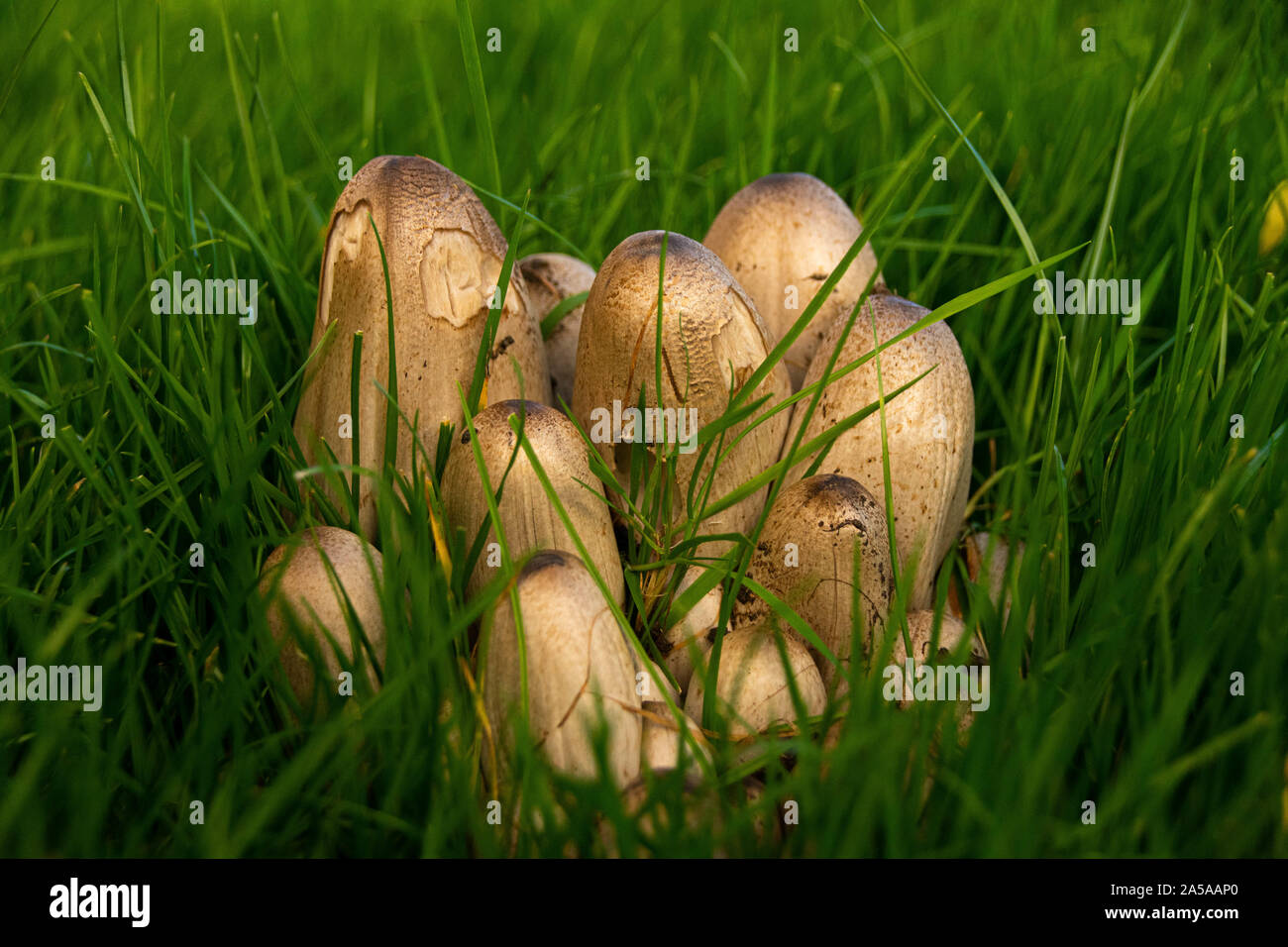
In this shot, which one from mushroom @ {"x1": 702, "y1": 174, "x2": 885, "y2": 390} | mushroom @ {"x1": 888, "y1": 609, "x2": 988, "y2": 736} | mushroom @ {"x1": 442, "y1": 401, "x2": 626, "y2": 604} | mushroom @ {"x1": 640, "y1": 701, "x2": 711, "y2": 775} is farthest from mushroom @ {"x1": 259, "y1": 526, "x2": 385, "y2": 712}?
mushroom @ {"x1": 702, "y1": 174, "x2": 885, "y2": 390}

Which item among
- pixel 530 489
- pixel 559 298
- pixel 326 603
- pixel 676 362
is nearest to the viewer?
pixel 326 603

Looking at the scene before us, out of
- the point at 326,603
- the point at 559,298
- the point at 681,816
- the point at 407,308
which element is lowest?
the point at 681,816

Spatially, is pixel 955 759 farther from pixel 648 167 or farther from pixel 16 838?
pixel 648 167

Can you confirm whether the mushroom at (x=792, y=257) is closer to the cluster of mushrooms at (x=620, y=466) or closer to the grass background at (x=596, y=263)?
the cluster of mushrooms at (x=620, y=466)

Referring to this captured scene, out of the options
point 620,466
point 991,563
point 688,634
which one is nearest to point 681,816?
point 688,634

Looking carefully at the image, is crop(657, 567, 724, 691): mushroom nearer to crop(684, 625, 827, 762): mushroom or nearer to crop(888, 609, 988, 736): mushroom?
crop(684, 625, 827, 762): mushroom

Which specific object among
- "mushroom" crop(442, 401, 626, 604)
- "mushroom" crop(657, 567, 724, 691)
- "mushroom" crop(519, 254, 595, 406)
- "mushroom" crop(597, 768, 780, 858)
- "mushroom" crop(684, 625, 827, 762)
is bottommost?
"mushroom" crop(597, 768, 780, 858)

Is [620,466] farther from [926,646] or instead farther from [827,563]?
[926,646]
